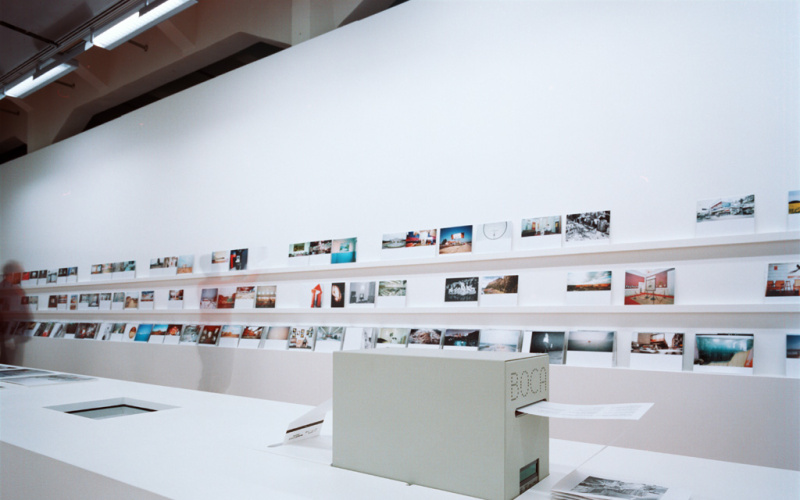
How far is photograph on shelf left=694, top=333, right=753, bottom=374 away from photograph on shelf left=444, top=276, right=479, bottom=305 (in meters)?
1.05

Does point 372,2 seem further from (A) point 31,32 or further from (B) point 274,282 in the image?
(A) point 31,32

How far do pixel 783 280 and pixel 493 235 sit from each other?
1.24 metres

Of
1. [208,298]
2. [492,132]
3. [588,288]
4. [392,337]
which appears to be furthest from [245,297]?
[588,288]

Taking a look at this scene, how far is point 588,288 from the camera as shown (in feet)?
7.91

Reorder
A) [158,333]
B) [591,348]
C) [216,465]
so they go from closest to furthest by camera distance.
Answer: [216,465] < [591,348] < [158,333]

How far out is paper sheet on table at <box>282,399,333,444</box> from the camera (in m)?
1.16

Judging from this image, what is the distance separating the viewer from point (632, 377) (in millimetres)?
2182

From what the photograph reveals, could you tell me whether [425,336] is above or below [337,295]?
below

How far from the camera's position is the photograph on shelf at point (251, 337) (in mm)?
3691

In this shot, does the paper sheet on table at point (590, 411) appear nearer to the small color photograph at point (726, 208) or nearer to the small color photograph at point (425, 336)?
the small color photograph at point (726, 208)

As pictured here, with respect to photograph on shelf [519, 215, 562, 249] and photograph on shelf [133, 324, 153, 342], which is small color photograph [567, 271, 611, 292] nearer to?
photograph on shelf [519, 215, 562, 249]

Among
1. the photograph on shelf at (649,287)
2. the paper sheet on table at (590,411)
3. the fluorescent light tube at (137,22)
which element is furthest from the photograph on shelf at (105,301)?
the paper sheet on table at (590,411)

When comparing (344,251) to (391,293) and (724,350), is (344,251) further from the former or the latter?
(724,350)

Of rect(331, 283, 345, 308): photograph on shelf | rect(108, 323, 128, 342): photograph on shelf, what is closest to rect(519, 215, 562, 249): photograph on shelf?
→ rect(331, 283, 345, 308): photograph on shelf
